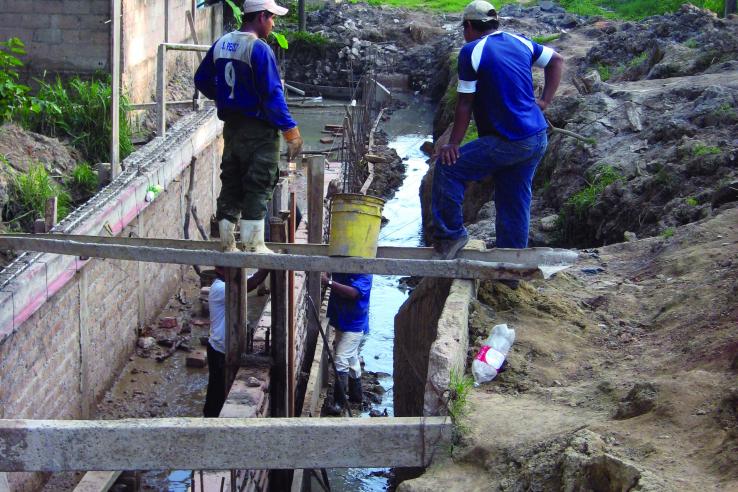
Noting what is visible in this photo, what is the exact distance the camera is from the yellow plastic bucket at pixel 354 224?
5895 millimetres

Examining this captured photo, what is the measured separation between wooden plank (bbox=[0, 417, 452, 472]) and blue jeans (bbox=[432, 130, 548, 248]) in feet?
6.31

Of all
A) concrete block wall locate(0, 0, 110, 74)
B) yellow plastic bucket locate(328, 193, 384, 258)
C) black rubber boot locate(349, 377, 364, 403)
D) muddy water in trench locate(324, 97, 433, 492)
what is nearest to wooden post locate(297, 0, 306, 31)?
muddy water in trench locate(324, 97, 433, 492)

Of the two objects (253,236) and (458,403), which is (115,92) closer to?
(253,236)

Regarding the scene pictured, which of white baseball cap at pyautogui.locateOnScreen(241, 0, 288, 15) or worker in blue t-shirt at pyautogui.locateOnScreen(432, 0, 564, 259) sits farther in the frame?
white baseball cap at pyautogui.locateOnScreen(241, 0, 288, 15)

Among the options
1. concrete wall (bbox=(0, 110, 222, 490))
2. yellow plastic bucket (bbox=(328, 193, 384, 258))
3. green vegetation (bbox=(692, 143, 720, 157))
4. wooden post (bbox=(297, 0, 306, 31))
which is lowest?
concrete wall (bbox=(0, 110, 222, 490))

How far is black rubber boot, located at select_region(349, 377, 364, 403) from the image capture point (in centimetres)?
A: 1009

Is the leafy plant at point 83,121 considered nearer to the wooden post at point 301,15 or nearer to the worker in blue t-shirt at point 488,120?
the worker in blue t-shirt at point 488,120

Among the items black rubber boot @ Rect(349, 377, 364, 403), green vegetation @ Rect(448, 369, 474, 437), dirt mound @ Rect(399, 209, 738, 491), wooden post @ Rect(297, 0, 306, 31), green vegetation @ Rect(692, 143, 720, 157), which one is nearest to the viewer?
dirt mound @ Rect(399, 209, 738, 491)

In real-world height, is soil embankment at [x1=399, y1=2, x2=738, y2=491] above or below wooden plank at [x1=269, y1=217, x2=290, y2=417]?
above

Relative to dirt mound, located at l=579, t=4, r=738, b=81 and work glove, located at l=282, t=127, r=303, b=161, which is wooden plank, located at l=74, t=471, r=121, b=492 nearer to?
work glove, located at l=282, t=127, r=303, b=161

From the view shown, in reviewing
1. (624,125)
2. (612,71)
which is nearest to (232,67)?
(624,125)

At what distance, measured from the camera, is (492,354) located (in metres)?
5.46

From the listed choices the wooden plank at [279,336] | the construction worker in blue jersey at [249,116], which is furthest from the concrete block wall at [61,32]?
the construction worker in blue jersey at [249,116]

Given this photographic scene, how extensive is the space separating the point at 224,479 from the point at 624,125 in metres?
8.19
